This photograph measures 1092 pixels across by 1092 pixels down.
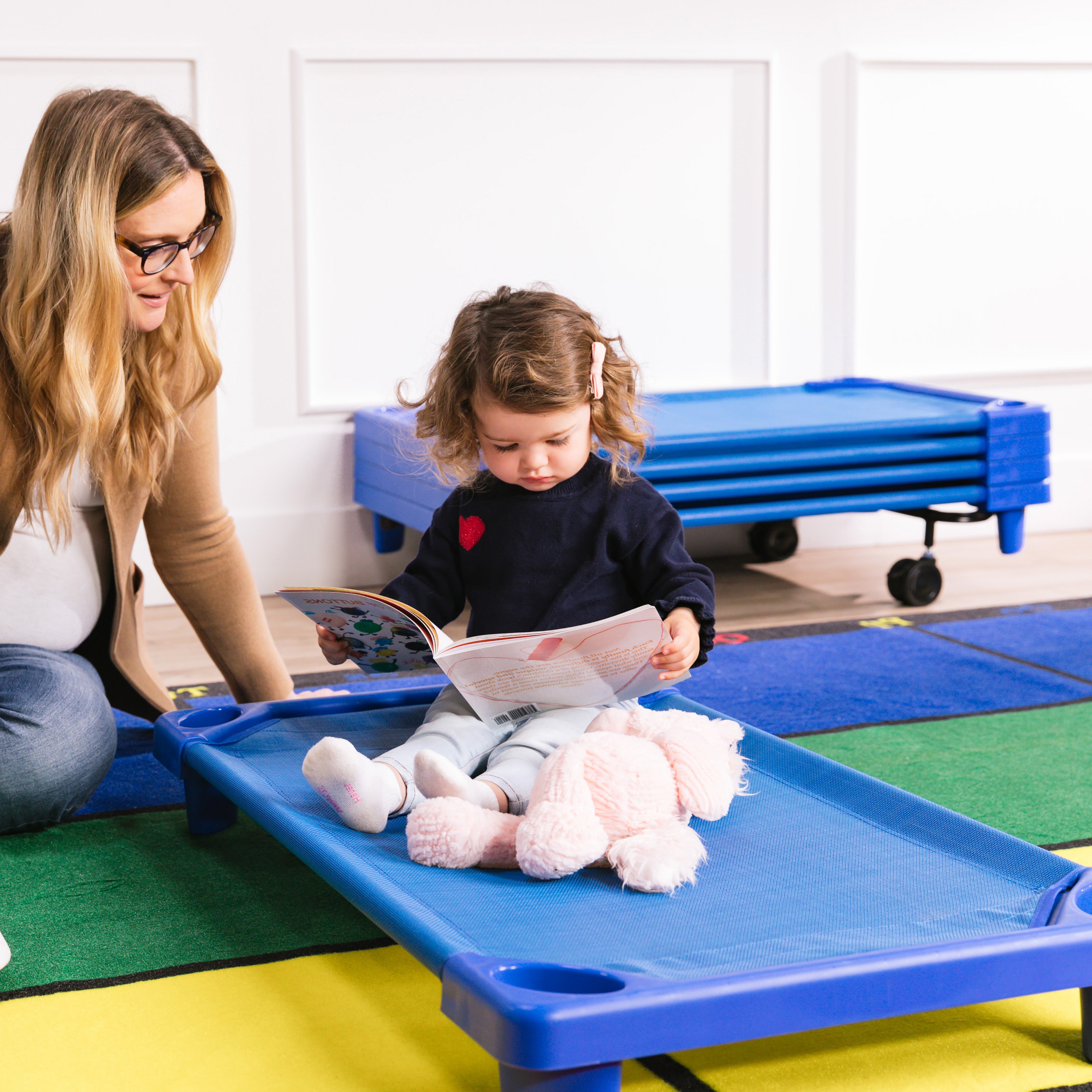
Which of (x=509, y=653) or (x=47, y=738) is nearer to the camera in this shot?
(x=509, y=653)

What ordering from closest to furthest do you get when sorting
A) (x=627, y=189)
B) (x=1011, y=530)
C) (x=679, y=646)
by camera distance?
(x=679, y=646) → (x=1011, y=530) → (x=627, y=189)

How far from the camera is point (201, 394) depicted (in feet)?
5.29

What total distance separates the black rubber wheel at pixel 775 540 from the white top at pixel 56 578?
6.23ft

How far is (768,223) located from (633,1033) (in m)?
2.64

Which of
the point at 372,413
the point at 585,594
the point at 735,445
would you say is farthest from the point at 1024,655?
the point at 372,413

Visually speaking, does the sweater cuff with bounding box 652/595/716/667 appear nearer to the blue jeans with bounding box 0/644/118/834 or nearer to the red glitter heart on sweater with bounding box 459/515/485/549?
the red glitter heart on sweater with bounding box 459/515/485/549

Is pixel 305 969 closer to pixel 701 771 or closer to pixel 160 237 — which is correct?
pixel 701 771

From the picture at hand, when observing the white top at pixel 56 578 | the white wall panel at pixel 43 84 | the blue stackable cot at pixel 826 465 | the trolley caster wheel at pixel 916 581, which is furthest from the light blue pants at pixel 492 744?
the white wall panel at pixel 43 84

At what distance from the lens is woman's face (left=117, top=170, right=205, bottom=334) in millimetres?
1403

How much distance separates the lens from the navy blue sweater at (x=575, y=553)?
1.51 meters

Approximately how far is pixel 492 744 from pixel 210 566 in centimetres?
48

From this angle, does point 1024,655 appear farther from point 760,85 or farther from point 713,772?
point 760,85

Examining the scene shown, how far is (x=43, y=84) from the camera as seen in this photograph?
8.88ft

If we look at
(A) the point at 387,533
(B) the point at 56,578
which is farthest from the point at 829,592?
(B) the point at 56,578
